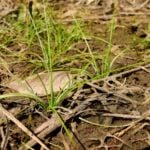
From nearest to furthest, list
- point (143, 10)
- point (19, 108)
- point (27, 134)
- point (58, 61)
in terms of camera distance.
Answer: point (27, 134) < point (19, 108) < point (58, 61) < point (143, 10)

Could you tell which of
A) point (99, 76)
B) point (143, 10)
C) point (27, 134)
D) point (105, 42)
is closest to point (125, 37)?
point (105, 42)

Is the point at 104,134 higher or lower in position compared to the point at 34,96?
lower

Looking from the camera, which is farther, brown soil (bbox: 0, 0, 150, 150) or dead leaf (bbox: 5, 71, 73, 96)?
dead leaf (bbox: 5, 71, 73, 96)

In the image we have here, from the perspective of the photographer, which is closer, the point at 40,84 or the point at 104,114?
the point at 104,114

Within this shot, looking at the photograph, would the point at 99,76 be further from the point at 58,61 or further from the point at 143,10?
the point at 143,10

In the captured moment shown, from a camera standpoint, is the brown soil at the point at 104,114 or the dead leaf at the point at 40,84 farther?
the dead leaf at the point at 40,84

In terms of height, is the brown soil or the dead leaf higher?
the dead leaf

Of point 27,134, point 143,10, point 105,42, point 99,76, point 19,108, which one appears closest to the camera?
point 27,134

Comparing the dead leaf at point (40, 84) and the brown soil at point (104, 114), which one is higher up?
the dead leaf at point (40, 84)
